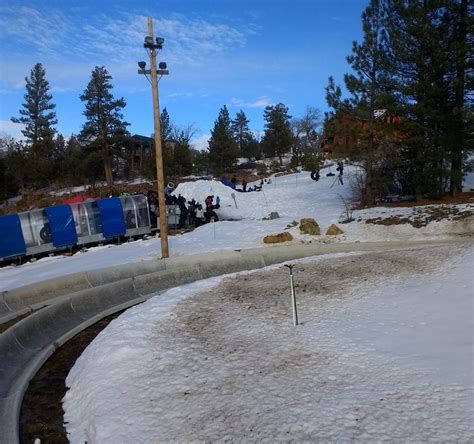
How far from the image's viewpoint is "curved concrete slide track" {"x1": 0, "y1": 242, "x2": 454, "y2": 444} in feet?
27.4

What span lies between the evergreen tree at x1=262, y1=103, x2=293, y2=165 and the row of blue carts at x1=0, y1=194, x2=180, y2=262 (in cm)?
4336

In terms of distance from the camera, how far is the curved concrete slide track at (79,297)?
836cm

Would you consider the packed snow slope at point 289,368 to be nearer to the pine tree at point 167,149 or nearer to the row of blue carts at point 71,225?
the row of blue carts at point 71,225

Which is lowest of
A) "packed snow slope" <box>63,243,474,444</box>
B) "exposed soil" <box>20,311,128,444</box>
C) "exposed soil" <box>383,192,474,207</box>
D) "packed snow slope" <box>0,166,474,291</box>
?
→ "exposed soil" <box>20,311,128,444</box>

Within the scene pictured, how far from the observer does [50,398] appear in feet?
24.1

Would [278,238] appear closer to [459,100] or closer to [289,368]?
[459,100]

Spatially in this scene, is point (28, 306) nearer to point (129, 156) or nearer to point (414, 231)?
point (414, 231)

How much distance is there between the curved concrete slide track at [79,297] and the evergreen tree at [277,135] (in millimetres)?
47615

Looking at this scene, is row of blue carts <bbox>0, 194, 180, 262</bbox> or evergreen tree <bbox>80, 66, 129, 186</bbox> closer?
row of blue carts <bbox>0, 194, 180, 262</bbox>

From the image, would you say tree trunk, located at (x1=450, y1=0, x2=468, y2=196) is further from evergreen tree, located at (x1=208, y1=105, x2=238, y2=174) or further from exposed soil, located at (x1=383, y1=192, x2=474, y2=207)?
evergreen tree, located at (x1=208, y1=105, x2=238, y2=174)

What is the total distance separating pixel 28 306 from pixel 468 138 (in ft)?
64.2

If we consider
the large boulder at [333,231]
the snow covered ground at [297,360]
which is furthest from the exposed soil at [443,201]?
the snow covered ground at [297,360]

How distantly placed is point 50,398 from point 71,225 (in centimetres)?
1404

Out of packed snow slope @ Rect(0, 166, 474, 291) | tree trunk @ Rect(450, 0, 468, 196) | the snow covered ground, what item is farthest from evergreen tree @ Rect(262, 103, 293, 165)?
the snow covered ground
